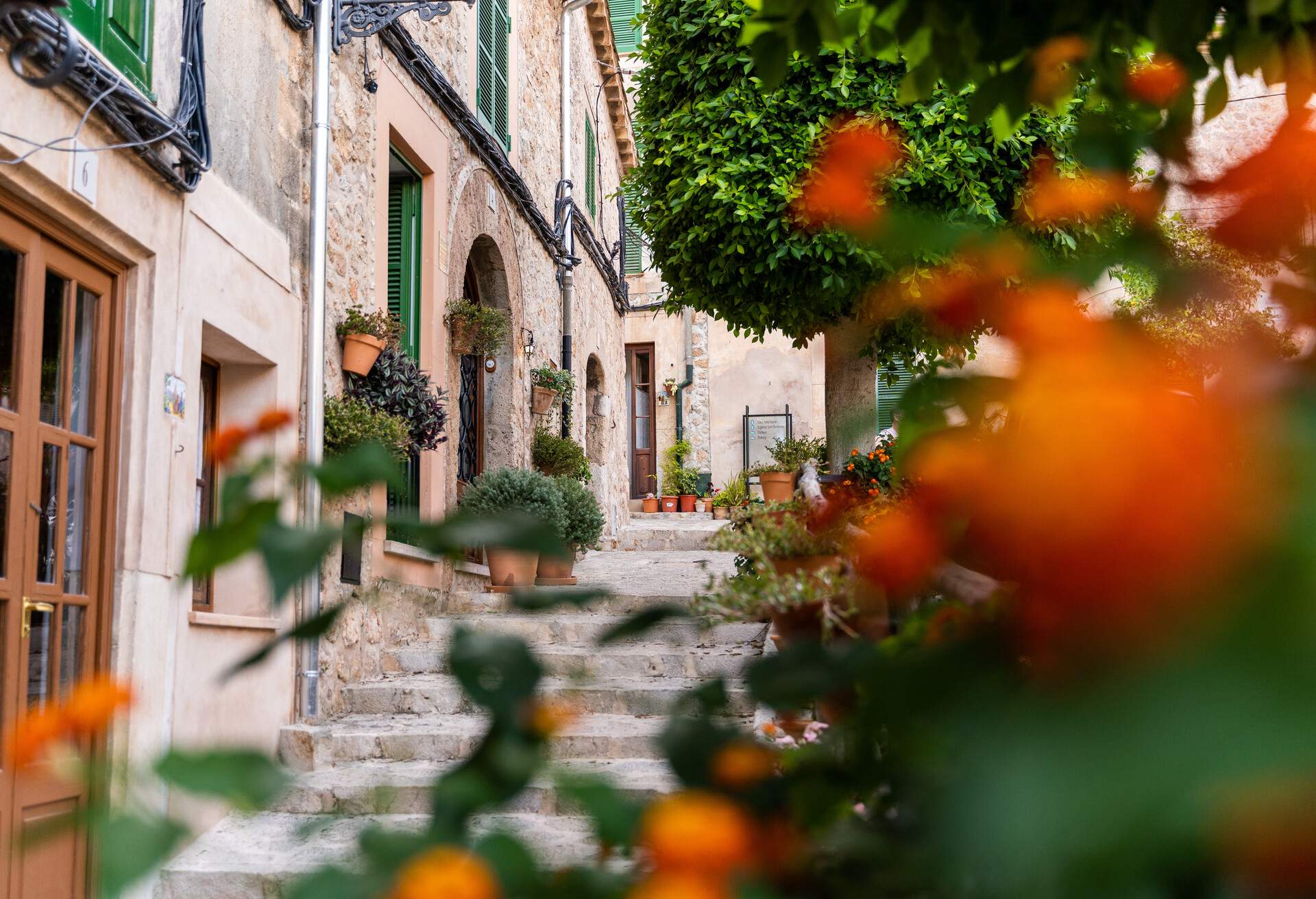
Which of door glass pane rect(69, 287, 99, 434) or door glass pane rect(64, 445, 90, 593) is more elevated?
door glass pane rect(69, 287, 99, 434)

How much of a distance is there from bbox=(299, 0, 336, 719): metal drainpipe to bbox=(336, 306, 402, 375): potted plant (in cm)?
23

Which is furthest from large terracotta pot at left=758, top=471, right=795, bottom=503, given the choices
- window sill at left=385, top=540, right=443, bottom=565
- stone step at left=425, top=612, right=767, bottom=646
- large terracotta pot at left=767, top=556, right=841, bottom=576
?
large terracotta pot at left=767, top=556, right=841, bottom=576

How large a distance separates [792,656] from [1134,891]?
0.25 metres

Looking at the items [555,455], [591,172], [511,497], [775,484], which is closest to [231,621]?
[511,497]

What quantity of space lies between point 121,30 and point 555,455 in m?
6.08

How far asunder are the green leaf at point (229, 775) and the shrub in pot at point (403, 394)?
5.46 meters

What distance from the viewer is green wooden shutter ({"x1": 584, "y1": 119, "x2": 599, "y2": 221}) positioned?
12.4m

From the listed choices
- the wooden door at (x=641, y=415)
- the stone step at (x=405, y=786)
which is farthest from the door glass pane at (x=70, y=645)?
the wooden door at (x=641, y=415)

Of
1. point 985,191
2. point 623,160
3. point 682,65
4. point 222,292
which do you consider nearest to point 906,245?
point 222,292

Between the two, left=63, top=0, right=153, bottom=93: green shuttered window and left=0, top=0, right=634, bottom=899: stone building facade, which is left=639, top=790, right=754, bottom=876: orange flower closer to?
left=0, top=0, right=634, bottom=899: stone building facade

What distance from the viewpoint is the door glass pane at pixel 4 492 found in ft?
11.2

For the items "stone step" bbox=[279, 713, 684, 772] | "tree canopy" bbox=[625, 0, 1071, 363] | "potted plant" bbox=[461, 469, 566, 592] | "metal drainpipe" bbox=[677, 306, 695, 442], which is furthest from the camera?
"metal drainpipe" bbox=[677, 306, 695, 442]

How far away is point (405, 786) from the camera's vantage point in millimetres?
3938

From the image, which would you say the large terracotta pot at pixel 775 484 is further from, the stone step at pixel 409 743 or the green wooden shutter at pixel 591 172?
the stone step at pixel 409 743
